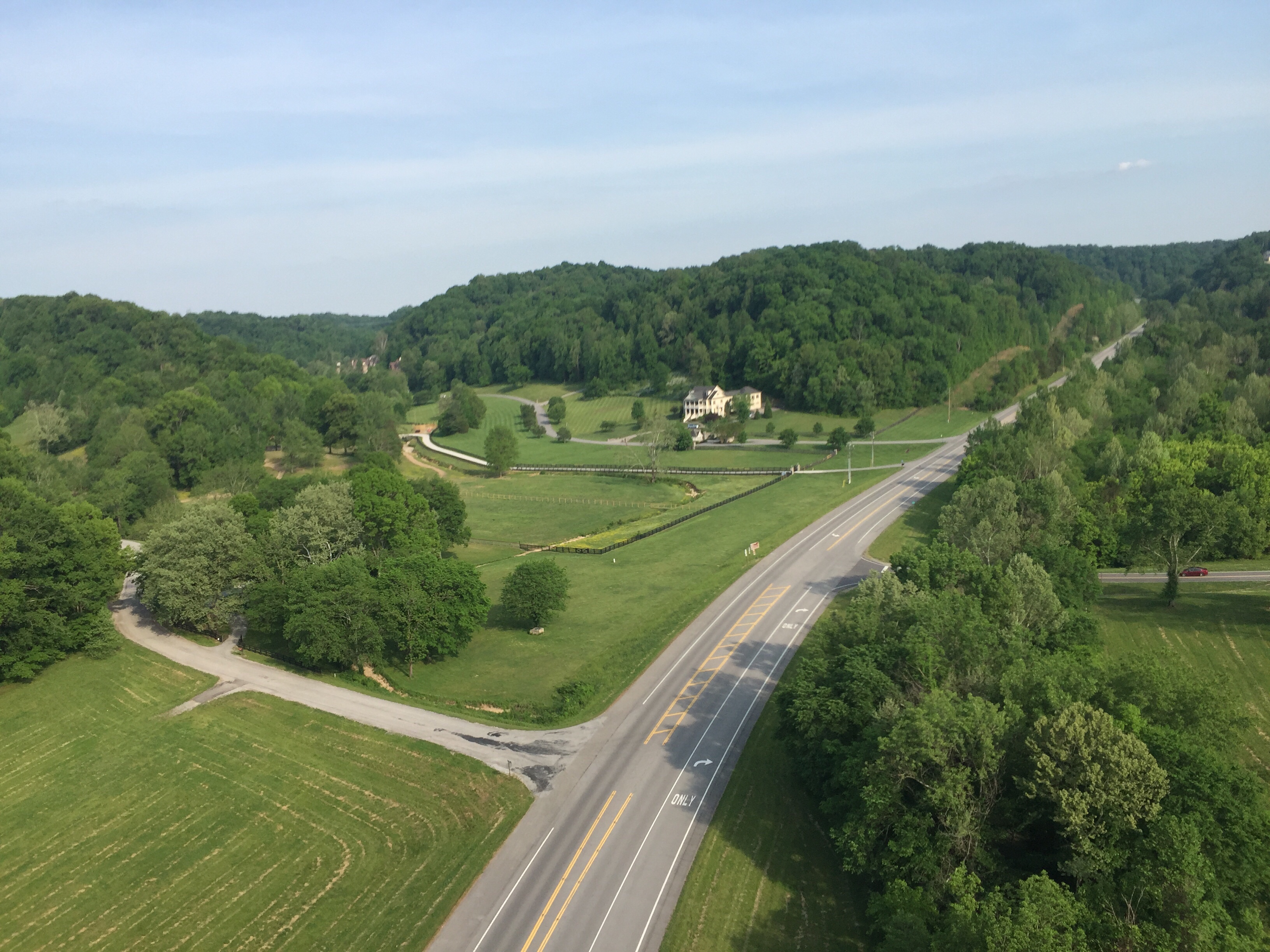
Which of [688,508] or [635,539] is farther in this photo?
[688,508]

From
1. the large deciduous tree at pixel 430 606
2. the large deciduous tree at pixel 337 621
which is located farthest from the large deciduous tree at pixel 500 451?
the large deciduous tree at pixel 337 621

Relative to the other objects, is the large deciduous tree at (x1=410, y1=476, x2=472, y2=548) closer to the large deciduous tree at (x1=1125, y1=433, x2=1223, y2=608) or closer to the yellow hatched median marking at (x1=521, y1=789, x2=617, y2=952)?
the yellow hatched median marking at (x1=521, y1=789, x2=617, y2=952)

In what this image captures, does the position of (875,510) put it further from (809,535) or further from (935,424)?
(935,424)

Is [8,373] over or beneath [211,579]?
over

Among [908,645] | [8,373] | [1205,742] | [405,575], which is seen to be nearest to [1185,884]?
[1205,742]

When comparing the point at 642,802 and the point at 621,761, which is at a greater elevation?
the point at 621,761

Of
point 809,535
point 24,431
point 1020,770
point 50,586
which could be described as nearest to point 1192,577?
point 809,535

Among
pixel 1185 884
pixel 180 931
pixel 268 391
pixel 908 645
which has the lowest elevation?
pixel 180 931

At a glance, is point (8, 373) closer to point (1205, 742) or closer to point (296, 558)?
point (296, 558)
